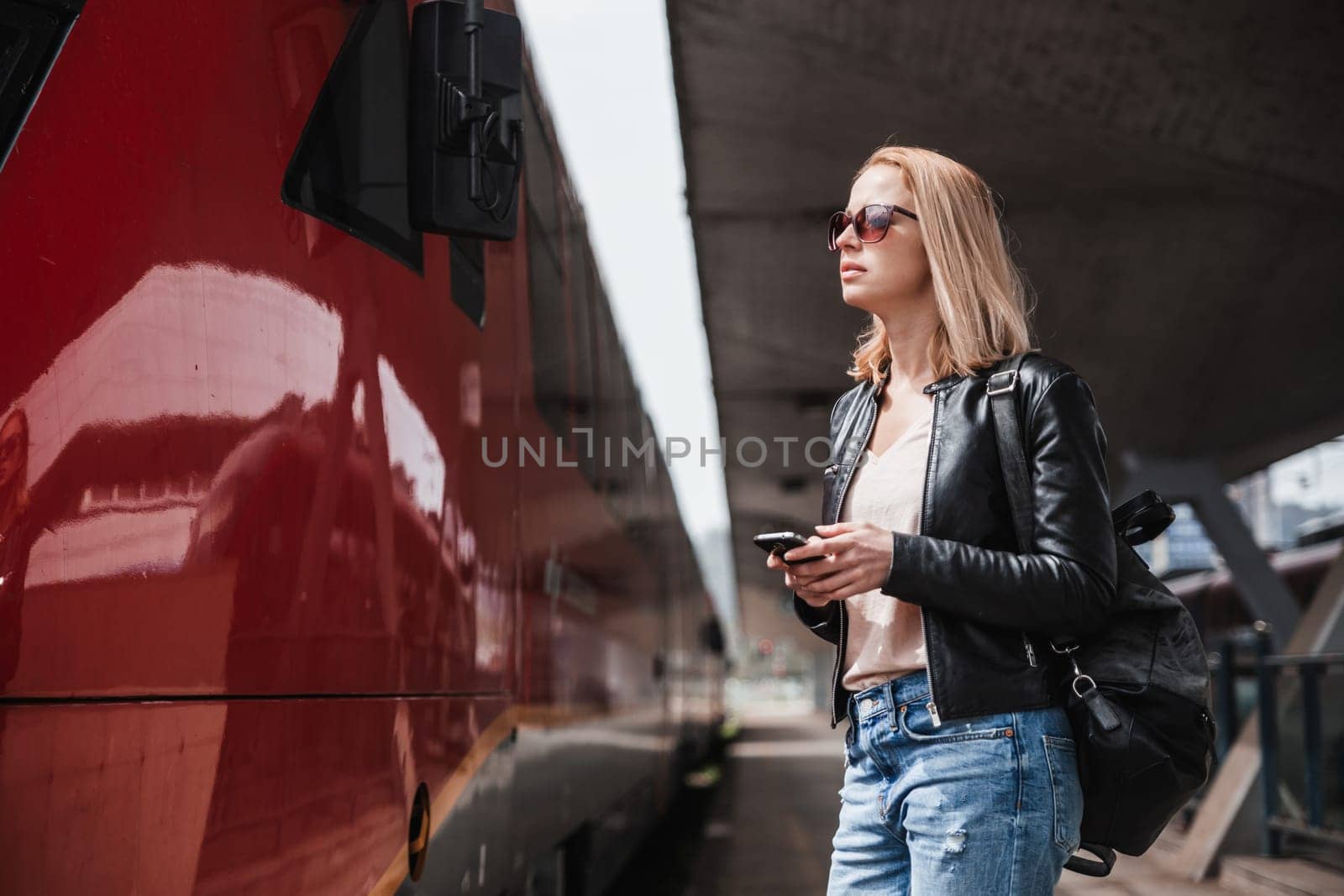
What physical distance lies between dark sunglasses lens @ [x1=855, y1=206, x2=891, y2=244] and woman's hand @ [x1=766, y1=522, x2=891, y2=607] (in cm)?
50

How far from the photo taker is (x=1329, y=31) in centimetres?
853

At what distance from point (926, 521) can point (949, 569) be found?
12 cm

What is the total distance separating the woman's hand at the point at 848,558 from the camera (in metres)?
1.73

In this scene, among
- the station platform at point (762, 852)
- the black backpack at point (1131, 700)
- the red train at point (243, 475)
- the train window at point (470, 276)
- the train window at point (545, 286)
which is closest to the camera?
the red train at point (243, 475)

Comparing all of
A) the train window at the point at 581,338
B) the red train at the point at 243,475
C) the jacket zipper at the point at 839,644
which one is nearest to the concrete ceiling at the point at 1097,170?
the train window at the point at 581,338

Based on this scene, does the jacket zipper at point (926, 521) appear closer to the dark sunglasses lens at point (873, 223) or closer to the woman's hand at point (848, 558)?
the woman's hand at point (848, 558)

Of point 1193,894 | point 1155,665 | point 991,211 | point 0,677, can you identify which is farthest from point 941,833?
point 1193,894

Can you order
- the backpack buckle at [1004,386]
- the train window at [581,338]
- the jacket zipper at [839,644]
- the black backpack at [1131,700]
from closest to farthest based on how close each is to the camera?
the black backpack at [1131,700] < the backpack buckle at [1004,386] < the jacket zipper at [839,644] < the train window at [581,338]

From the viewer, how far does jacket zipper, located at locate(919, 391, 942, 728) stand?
1772 mm

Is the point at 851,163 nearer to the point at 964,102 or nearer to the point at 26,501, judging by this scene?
the point at 964,102

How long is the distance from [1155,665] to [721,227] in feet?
39.2

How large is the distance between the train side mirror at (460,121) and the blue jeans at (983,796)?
118 centimetres

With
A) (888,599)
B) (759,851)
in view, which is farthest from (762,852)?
(888,599)

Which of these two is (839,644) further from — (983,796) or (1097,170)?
(1097,170)
